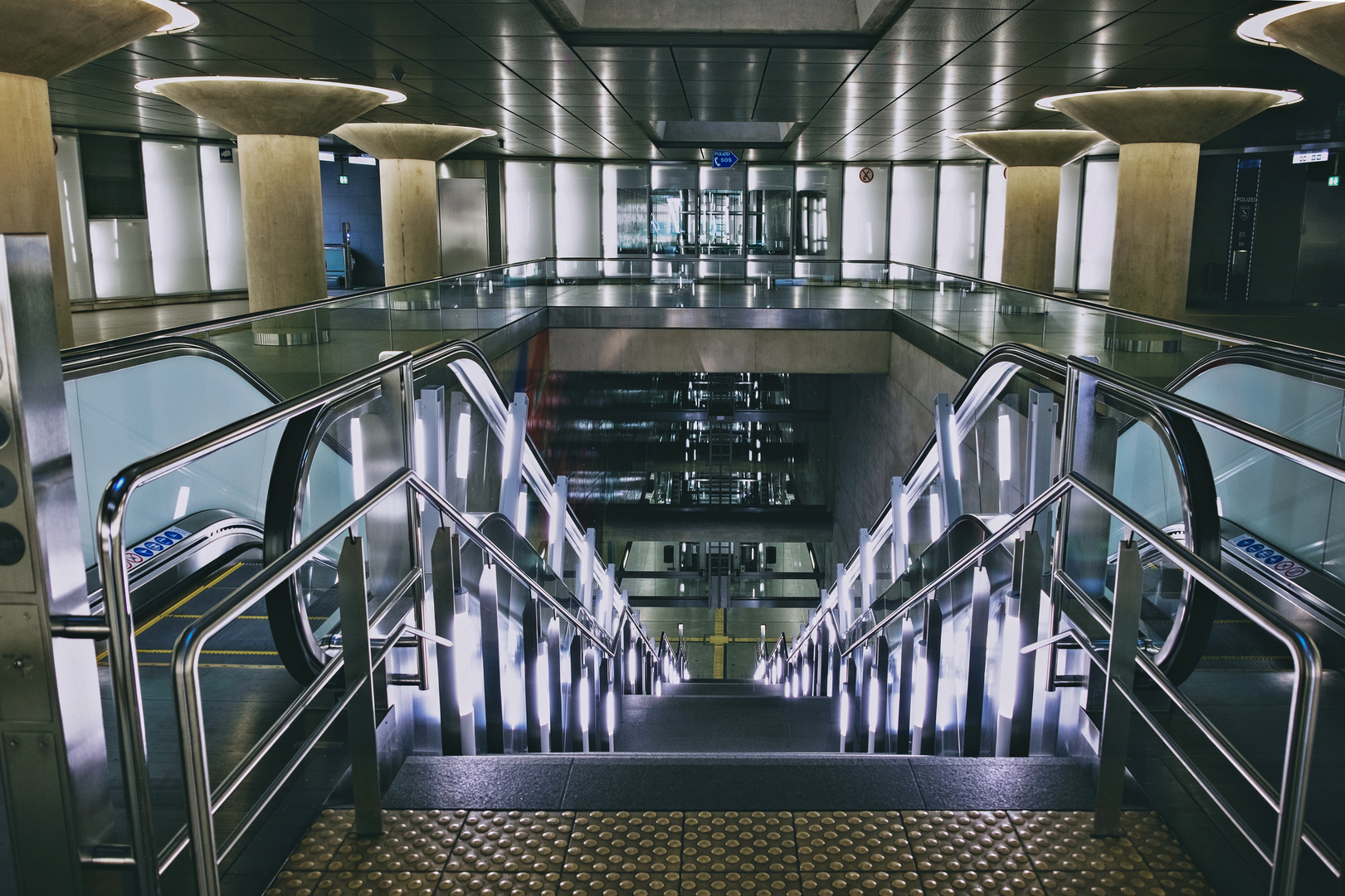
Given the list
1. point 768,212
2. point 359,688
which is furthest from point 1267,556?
point 768,212

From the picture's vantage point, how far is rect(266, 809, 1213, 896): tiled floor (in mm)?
2318

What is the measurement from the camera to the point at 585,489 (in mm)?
24656

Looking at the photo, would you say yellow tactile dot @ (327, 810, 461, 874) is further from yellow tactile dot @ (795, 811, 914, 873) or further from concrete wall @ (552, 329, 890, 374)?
concrete wall @ (552, 329, 890, 374)

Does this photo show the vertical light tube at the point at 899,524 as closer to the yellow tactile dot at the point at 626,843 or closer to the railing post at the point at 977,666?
the railing post at the point at 977,666

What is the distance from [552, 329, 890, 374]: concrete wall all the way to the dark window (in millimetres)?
10942

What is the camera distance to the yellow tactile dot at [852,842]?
7.91 ft

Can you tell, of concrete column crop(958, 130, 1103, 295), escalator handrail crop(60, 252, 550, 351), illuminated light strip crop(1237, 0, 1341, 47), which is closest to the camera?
escalator handrail crop(60, 252, 550, 351)

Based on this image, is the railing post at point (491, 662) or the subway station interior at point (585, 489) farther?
the railing post at point (491, 662)

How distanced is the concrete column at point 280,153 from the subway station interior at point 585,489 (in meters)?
0.07

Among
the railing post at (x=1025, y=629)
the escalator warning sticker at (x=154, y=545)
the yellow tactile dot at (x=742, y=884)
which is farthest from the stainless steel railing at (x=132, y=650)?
the escalator warning sticker at (x=154, y=545)

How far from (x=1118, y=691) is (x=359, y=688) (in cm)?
190

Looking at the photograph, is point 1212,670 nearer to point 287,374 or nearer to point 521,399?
point 521,399

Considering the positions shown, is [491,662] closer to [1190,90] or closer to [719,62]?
[719,62]

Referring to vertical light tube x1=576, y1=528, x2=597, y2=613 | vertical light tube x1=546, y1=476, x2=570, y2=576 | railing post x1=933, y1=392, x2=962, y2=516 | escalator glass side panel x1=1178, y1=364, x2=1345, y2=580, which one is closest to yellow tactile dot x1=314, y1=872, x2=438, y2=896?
escalator glass side panel x1=1178, y1=364, x2=1345, y2=580
